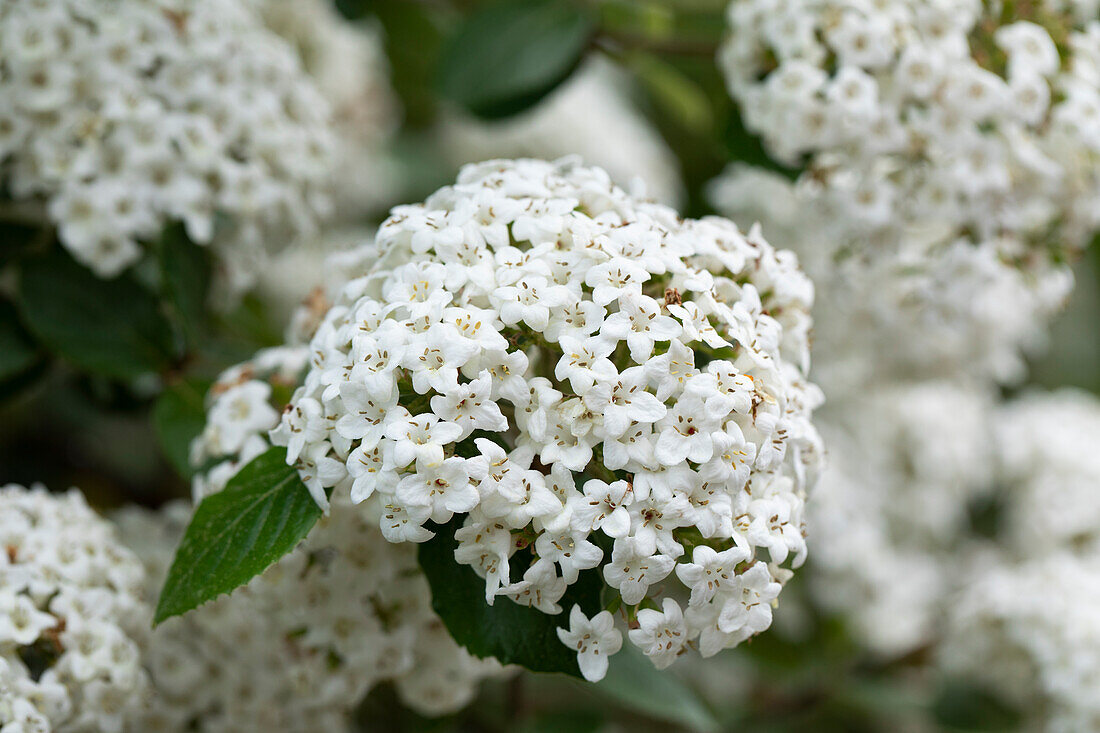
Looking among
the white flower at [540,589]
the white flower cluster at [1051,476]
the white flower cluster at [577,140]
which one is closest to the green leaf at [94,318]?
the white flower at [540,589]

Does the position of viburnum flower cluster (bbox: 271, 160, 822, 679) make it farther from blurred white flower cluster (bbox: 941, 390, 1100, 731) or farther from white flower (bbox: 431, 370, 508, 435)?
blurred white flower cluster (bbox: 941, 390, 1100, 731)

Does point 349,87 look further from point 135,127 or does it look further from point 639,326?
point 639,326

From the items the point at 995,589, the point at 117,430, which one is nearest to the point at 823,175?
the point at 995,589

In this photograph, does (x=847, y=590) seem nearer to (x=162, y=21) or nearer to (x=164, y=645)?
(x=164, y=645)

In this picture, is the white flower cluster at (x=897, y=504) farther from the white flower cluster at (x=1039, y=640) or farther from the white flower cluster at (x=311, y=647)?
the white flower cluster at (x=311, y=647)

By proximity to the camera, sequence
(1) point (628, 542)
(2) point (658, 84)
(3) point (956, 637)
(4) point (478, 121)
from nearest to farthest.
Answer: (1) point (628, 542) < (4) point (478, 121) < (3) point (956, 637) < (2) point (658, 84)
